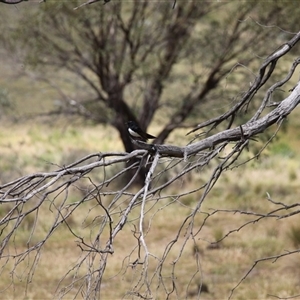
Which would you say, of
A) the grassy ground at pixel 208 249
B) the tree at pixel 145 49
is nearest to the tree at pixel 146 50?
the tree at pixel 145 49


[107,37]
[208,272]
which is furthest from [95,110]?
[208,272]

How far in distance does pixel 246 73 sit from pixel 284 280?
297 inches

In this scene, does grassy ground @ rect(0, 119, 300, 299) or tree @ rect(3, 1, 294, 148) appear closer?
grassy ground @ rect(0, 119, 300, 299)

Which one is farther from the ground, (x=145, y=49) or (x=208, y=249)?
(x=145, y=49)

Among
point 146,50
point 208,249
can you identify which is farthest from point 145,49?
point 208,249

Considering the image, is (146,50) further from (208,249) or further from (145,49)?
(208,249)

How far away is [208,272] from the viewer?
1173 centimetres

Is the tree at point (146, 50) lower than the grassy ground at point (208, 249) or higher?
higher

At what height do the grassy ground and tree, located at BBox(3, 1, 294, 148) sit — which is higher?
tree, located at BBox(3, 1, 294, 148)

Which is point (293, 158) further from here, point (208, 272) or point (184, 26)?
point (208, 272)

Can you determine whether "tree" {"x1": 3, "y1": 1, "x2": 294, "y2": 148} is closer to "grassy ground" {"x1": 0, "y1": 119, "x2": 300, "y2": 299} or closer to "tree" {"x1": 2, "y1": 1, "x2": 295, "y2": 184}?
"tree" {"x1": 2, "y1": 1, "x2": 295, "y2": 184}

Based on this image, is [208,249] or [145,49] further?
[145,49]

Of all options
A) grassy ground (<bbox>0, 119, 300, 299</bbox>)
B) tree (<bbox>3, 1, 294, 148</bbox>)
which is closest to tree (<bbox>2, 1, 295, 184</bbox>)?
tree (<bbox>3, 1, 294, 148</bbox>)

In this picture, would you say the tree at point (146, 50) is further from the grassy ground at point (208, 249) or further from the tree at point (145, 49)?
the grassy ground at point (208, 249)
